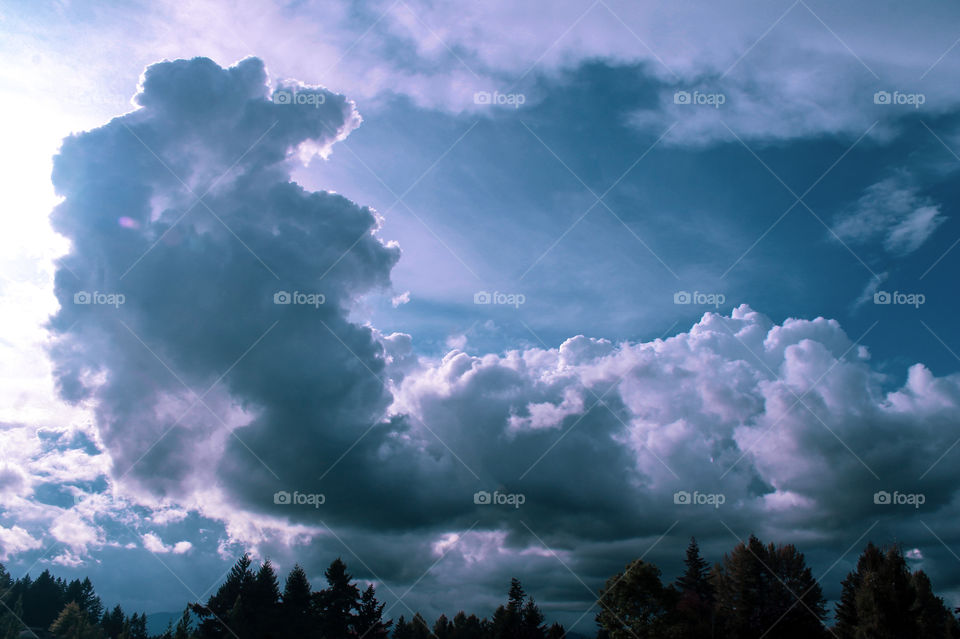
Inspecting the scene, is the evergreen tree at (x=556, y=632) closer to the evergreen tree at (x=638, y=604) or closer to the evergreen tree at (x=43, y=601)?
the evergreen tree at (x=638, y=604)

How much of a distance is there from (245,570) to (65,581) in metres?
108

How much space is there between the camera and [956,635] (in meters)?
59.1

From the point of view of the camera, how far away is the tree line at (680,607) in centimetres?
6003

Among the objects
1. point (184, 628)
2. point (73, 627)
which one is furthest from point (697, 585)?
point (73, 627)

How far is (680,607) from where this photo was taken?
60531mm

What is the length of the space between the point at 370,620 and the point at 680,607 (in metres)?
47.6

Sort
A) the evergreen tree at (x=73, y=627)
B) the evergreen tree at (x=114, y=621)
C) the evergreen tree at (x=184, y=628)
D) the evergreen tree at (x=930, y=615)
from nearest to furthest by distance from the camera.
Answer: the evergreen tree at (x=930, y=615)
the evergreen tree at (x=184, y=628)
the evergreen tree at (x=73, y=627)
the evergreen tree at (x=114, y=621)

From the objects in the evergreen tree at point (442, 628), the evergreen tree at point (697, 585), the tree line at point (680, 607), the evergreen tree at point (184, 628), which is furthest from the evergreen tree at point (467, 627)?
the evergreen tree at point (184, 628)

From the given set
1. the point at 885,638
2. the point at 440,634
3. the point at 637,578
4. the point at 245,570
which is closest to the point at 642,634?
the point at 637,578

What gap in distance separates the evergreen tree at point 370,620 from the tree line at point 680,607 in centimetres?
14

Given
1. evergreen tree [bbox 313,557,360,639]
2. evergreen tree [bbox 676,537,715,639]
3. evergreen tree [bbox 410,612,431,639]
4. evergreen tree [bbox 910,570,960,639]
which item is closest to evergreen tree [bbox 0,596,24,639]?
evergreen tree [bbox 313,557,360,639]

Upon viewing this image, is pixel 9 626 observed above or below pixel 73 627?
below

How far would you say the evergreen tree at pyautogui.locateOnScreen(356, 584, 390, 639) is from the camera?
84.6 metres

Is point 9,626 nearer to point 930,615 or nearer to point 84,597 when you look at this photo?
point 84,597
